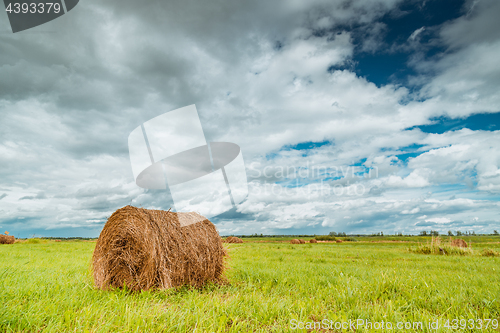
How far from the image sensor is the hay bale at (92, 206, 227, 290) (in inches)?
229

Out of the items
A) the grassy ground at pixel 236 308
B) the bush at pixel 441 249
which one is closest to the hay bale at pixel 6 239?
the grassy ground at pixel 236 308

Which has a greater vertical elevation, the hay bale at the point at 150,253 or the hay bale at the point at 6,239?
the hay bale at the point at 150,253

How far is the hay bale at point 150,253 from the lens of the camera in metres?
5.81

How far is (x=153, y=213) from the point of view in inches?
253

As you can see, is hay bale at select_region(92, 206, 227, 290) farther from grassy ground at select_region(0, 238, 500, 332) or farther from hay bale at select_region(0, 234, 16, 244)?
hay bale at select_region(0, 234, 16, 244)

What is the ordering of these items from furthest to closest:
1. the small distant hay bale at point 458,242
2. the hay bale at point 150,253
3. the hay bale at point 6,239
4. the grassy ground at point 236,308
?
the hay bale at point 6,239, the small distant hay bale at point 458,242, the hay bale at point 150,253, the grassy ground at point 236,308

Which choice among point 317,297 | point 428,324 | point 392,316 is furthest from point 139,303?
point 428,324

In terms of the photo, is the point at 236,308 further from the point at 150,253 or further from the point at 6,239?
the point at 6,239

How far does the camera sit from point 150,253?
5.82m

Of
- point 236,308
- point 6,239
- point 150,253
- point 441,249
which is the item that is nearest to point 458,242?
point 441,249

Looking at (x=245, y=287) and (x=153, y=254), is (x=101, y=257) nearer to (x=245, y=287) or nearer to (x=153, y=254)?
(x=153, y=254)

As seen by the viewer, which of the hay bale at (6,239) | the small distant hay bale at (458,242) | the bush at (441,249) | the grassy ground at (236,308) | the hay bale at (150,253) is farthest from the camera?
the hay bale at (6,239)

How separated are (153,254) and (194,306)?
6.06 ft

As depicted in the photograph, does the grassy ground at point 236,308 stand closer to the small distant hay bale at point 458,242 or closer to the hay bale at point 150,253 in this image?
the hay bale at point 150,253
